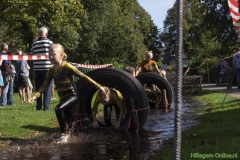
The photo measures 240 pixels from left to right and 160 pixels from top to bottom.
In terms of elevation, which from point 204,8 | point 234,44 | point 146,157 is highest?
point 204,8

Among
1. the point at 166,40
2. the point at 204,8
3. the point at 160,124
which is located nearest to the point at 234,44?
the point at 204,8

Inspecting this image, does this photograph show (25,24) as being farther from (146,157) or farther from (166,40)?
(166,40)

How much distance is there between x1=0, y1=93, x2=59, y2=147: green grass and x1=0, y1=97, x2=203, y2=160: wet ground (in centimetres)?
47

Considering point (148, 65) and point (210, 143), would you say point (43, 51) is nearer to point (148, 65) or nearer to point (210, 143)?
point (148, 65)

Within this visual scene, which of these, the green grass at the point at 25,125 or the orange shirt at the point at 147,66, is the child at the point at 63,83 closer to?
the green grass at the point at 25,125

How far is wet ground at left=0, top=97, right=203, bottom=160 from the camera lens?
6082 mm

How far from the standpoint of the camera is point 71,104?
7.40 meters

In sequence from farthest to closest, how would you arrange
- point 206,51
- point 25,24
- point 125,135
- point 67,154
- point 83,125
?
point 206,51 → point 25,24 → point 83,125 → point 125,135 → point 67,154

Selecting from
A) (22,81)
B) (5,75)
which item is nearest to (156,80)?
(22,81)

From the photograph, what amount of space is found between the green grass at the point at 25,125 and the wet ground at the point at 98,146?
1.53 ft

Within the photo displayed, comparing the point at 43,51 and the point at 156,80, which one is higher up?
the point at 43,51

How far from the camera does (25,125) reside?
8.78m

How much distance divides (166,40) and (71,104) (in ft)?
272

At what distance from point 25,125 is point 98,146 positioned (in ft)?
8.26
